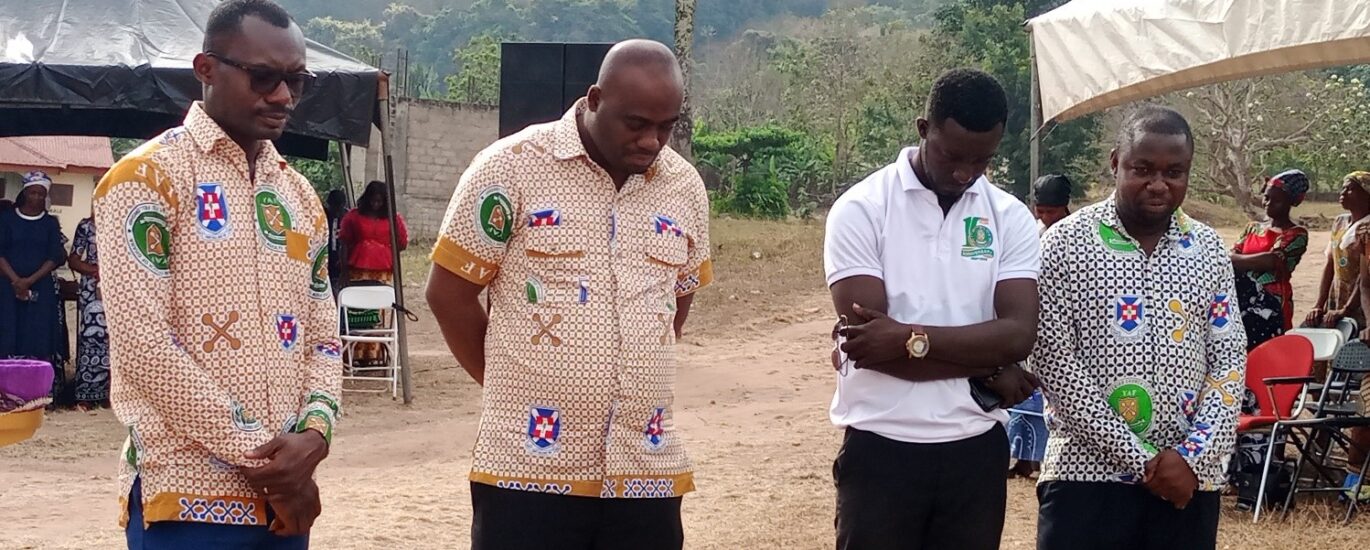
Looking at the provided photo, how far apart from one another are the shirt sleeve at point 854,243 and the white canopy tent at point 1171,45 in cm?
315

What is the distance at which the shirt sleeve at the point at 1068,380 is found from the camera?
132 inches

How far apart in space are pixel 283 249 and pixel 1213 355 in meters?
2.28

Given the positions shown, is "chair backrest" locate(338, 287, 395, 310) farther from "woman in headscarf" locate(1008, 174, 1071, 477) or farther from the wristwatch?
the wristwatch

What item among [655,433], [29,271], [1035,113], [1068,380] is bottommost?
[29,271]

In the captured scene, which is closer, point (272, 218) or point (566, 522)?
point (272, 218)

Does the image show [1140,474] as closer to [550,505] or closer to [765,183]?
[550,505]

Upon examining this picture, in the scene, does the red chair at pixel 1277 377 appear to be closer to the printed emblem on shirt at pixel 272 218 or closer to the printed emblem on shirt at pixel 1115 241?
the printed emblem on shirt at pixel 1115 241

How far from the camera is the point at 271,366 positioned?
275 centimetres

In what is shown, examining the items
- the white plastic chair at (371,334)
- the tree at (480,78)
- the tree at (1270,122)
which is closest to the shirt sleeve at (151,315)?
the white plastic chair at (371,334)

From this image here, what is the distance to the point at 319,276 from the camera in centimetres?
297

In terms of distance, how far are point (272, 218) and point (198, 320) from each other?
10.6 inches

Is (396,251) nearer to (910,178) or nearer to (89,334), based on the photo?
(89,334)

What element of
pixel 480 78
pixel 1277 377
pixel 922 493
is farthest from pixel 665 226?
pixel 480 78

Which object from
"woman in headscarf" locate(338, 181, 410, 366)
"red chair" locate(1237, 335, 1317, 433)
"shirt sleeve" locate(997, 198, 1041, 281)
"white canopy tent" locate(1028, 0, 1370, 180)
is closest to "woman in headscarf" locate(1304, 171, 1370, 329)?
"red chair" locate(1237, 335, 1317, 433)
